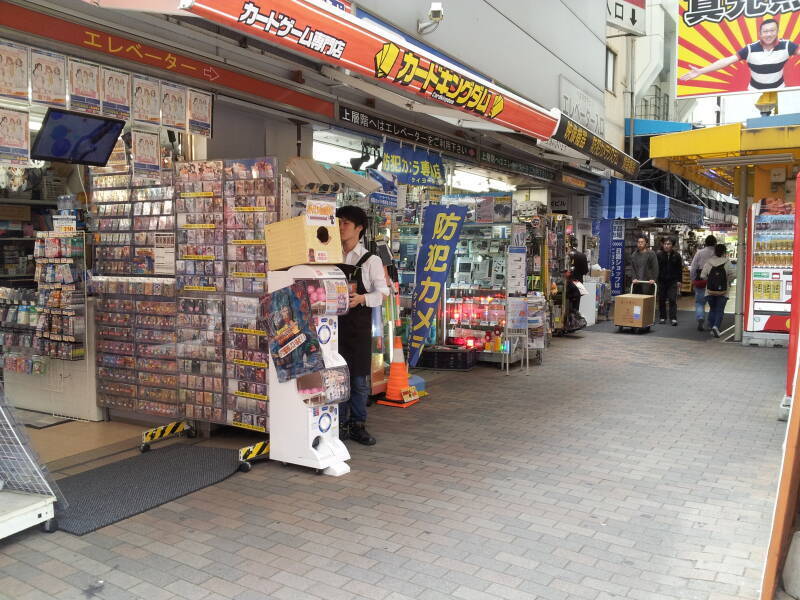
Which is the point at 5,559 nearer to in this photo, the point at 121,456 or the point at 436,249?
the point at 121,456

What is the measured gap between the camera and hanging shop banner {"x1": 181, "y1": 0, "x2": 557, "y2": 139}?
3.66m

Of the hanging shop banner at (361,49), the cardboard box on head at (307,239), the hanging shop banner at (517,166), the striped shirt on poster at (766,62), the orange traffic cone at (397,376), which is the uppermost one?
the striped shirt on poster at (766,62)

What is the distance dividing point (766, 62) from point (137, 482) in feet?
30.8

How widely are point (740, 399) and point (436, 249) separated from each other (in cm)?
376

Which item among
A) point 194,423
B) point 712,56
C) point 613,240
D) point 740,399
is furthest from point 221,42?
point 613,240

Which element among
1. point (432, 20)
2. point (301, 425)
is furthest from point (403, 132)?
point (301, 425)

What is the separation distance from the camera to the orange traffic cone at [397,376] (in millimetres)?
6719

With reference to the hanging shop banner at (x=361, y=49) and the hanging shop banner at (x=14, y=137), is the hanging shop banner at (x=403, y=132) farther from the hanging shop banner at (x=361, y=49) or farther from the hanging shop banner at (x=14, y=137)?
the hanging shop banner at (x=14, y=137)

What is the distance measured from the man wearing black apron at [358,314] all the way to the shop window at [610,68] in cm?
1356

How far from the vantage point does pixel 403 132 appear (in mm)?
8188

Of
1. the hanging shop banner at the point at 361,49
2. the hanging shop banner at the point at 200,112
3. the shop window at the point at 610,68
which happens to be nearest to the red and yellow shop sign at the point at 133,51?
the hanging shop banner at the point at 200,112

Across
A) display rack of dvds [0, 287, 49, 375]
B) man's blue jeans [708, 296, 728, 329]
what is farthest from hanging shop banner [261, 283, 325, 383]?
man's blue jeans [708, 296, 728, 329]

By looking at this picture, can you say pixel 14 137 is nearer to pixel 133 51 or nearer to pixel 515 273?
pixel 133 51

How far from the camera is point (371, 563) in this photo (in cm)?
332
